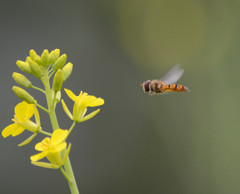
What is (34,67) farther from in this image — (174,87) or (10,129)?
(174,87)

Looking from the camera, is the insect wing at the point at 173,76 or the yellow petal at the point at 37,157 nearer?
the yellow petal at the point at 37,157

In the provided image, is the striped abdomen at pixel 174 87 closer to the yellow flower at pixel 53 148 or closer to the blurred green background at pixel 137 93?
the yellow flower at pixel 53 148

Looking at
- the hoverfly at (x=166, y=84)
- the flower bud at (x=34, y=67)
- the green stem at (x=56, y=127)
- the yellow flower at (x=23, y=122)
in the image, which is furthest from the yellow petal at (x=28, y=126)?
the hoverfly at (x=166, y=84)

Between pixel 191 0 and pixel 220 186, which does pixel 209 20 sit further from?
pixel 220 186

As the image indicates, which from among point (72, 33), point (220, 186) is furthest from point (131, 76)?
point (220, 186)

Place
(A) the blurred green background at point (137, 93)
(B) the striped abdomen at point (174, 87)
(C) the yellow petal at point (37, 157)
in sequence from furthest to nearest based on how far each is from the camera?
(A) the blurred green background at point (137, 93), (B) the striped abdomen at point (174, 87), (C) the yellow petal at point (37, 157)

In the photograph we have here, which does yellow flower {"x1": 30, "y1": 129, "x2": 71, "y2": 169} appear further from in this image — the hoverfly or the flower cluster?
the hoverfly
